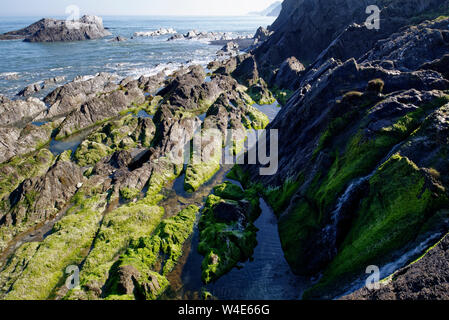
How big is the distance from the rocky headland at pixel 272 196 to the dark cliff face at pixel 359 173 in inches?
3.3

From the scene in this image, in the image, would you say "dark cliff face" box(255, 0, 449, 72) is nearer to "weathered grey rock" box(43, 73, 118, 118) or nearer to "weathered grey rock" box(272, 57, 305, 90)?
"weathered grey rock" box(272, 57, 305, 90)

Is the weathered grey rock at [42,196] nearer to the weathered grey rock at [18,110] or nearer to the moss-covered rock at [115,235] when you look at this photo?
the moss-covered rock at [115,235]

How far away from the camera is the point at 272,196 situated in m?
28.4

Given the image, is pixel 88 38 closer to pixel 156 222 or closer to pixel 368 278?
pixel 156 222

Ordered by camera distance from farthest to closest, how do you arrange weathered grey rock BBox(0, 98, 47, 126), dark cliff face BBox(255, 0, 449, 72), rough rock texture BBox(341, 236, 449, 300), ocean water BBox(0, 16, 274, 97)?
1. dark cliff face BBox(255, 0, 449, 72)
2. ocean water BBox(0, 16, 274, 97)
3. weathered grey rock BBox(0, 98, 47, 126)
4. rough rock texture BBox(341, 236, 449, 300)

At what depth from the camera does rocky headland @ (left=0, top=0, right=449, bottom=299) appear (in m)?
14.7

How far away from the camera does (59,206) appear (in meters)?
29.3

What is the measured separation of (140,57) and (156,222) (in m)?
117

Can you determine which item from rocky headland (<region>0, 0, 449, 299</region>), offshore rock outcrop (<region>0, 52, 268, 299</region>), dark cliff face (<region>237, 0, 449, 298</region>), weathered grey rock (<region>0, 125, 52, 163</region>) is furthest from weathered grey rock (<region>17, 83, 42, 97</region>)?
dark cliff face (<region>237, 0, 449, 298</region>)

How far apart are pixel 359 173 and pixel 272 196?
10.9 meters

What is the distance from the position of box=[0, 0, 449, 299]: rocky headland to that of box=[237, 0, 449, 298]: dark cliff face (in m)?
0.08

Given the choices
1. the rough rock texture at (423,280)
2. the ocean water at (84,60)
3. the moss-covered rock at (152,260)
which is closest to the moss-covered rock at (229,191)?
the moss-covered rock at (152,260)

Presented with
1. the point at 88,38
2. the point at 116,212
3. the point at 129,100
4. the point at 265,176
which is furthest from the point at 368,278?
the point at 88,38

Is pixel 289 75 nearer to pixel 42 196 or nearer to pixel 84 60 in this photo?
pixel 42 196
